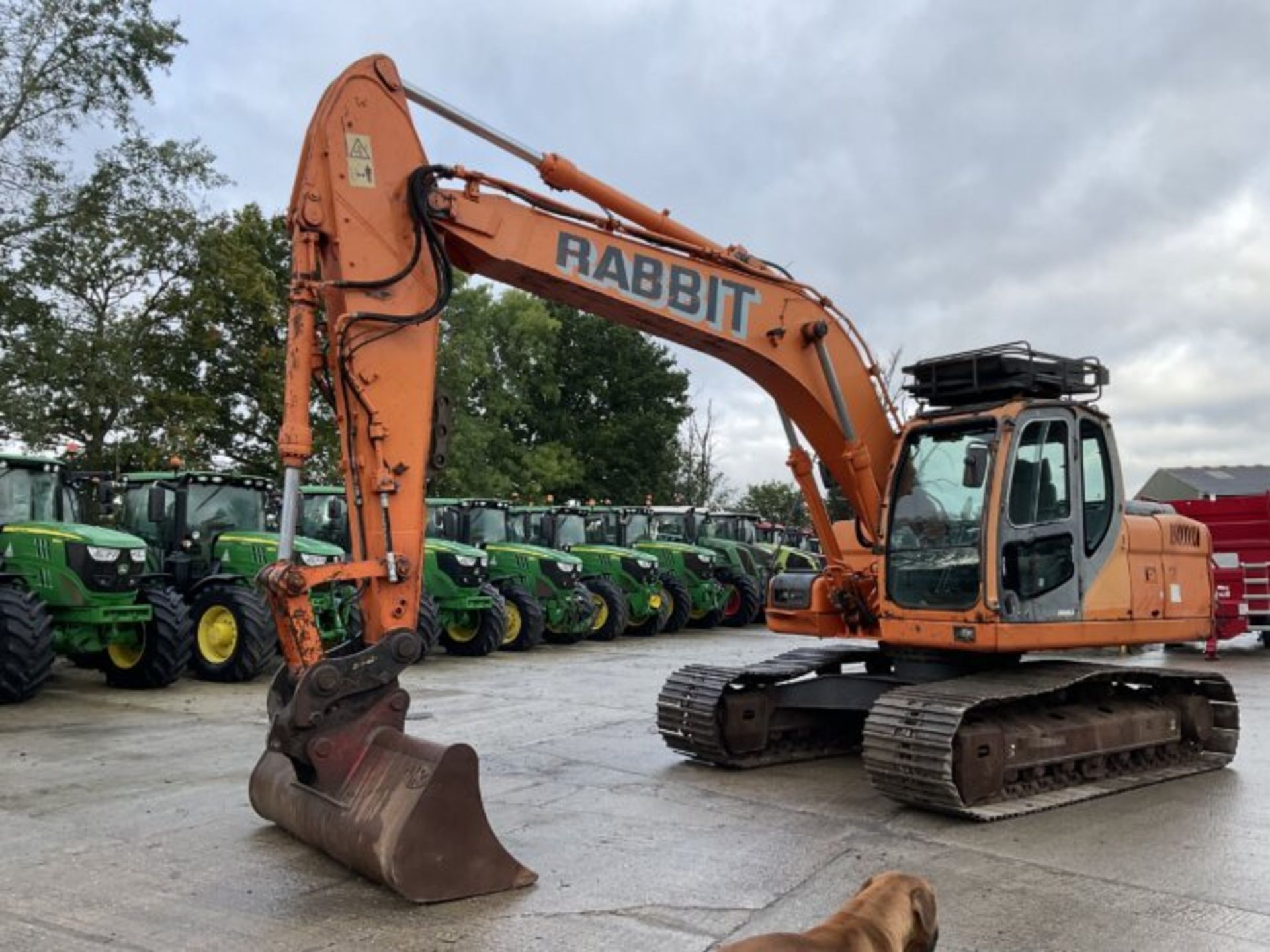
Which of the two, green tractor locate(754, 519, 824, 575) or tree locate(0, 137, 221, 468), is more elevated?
tree locate(0, 137, 221, 468)

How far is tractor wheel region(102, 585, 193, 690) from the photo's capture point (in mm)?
11162

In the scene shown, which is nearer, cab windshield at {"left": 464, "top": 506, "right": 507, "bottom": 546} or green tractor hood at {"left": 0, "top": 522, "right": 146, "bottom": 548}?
green tractor hood at {"left": 0, "top": 522, "right": 146, "bottom": 548}

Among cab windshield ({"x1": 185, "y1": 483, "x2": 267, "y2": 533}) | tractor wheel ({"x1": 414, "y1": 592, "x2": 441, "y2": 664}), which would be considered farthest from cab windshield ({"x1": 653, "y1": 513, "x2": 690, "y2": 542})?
cab windshield ({"x1": 185, "y1": 483, "x2": 267, "y2": 533})

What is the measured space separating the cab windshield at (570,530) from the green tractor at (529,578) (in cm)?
236

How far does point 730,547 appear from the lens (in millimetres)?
23234

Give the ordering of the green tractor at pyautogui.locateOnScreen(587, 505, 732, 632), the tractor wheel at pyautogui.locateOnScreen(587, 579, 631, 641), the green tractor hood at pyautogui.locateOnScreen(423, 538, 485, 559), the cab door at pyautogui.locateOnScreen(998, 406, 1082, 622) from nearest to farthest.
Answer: the cab door at pyautogui.locateOnScreen(998, 406, 1082, 622), the green tractor hood at pyautogui.locateOnScreen(423, 538, 485, 559), the tractor wheel at pyautogui.locateOnScreen(587, 579, 631, 641), the green tractor at pyautogui.locateOnScreen(587, 505, 732, 632)

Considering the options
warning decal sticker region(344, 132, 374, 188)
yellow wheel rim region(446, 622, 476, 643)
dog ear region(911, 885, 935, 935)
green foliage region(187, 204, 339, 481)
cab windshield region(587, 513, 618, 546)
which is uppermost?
green foliage region(187, 204, 339, 481)

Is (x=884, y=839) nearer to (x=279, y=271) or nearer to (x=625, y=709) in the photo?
(x=625, y=709)

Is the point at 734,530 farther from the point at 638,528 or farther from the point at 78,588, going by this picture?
the point at 78,588

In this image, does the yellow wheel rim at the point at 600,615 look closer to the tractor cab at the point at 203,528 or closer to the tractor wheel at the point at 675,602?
the tractor wheel at the point at 675,602

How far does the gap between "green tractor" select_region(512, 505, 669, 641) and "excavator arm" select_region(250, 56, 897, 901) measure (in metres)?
12.4

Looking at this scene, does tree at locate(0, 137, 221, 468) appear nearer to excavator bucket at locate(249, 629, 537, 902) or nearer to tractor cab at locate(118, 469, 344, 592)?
tractor cab at locate(118, 469, 344, 592)

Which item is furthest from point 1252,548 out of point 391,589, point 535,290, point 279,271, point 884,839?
point 279,271

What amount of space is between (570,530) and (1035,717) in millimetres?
13692
